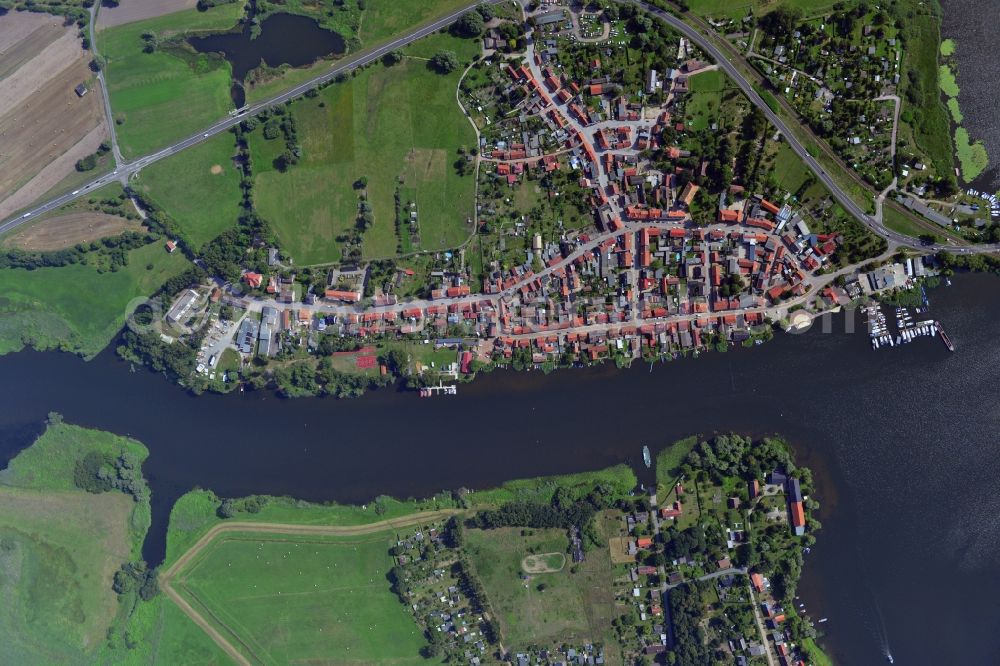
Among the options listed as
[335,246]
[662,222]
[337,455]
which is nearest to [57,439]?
[337,455]

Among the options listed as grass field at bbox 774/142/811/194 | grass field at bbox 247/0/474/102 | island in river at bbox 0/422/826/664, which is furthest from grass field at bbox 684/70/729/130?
island in river at bbox 0/422/826/664

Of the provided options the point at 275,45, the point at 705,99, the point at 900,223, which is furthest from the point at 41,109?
the point at 900,223

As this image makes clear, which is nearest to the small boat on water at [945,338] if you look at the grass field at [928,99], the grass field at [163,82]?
the grass field at [928,99]

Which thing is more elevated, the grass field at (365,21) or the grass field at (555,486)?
the grass field at (365,21)

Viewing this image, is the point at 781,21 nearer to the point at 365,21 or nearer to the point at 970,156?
the point at 970,156

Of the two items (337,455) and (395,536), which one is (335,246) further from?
(395,536)

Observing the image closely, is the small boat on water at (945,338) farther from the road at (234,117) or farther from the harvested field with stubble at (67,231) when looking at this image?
the harvested field with stubble at (67,231)

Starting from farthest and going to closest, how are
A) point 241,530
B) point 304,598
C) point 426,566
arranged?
point 241,530
point 304,598
point 426,566

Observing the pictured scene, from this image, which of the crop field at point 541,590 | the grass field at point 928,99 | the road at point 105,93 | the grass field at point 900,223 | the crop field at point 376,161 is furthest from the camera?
the road at point 105,93

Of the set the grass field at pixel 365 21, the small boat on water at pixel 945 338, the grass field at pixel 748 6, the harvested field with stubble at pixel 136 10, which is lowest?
the small boat on water at pixel 945 338
